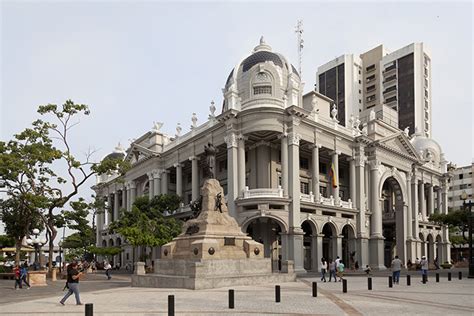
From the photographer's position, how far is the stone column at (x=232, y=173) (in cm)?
4509

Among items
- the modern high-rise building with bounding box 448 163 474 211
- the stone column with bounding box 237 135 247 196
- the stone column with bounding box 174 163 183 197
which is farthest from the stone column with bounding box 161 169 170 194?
the modern high-rise building with bounding box 448 163 474 211

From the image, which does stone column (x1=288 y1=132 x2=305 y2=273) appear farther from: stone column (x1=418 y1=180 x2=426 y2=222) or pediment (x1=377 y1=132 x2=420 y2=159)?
stone column (x1=418 y1=180 x2=426 y2=222)

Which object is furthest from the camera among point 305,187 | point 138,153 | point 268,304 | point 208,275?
point 138,153

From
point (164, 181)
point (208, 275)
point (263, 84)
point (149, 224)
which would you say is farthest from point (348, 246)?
point (208, 275)

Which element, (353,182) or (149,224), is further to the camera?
(353,182)

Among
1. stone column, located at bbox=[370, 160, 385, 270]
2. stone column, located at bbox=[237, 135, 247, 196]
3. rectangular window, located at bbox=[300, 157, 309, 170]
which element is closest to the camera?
stone column, located at bbox=[237, 135, 247, 196]

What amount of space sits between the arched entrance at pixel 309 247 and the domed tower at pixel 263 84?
1242cm

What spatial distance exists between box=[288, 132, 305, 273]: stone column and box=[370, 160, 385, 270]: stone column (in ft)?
41.4

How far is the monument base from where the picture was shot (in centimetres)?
2262

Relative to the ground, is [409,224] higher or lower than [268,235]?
higher

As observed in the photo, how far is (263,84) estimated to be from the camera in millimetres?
46938

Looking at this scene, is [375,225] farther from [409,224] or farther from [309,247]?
[309,247]

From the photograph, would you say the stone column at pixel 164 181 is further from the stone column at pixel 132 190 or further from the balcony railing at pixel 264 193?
the balcony railing at pixel 264 193

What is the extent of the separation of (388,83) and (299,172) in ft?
213
